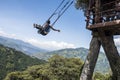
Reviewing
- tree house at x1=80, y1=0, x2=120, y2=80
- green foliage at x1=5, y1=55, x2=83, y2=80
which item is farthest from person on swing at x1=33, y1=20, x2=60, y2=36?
green foliage at x1=5, y1=55, x2=83, y2=80

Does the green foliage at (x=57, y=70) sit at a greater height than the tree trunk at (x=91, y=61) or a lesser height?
greater

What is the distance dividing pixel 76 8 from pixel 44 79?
140 ft

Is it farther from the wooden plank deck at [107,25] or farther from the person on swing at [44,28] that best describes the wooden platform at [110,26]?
the person on swing at [44,28]

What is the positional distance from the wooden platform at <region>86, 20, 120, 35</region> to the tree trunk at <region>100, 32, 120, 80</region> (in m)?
0.45

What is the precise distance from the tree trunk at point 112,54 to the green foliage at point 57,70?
43130 millimetres

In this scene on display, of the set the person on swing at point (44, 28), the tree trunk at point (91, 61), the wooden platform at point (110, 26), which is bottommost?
the tree trunk at point (91, 61)

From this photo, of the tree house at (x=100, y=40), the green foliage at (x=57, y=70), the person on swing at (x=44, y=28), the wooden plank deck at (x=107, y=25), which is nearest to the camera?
the wooden plank deck at (x=107, y=25)

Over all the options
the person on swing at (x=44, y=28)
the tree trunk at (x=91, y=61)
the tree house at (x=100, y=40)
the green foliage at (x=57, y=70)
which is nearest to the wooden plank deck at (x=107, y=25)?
the tree house at (x=100, y=40)

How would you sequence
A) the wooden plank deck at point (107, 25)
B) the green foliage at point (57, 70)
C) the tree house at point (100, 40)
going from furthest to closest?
the green foliage at point (57, 70) → the tree house at point (100, 40) → the wooden plank deck at point (107, 25)

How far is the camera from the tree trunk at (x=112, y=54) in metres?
12.5

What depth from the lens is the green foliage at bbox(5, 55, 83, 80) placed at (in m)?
57.4

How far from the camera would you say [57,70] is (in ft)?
192

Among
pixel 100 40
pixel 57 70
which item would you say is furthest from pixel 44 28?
pixel 57 70

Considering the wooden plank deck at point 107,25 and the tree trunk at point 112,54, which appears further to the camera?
the tree trunk at point 112,54
